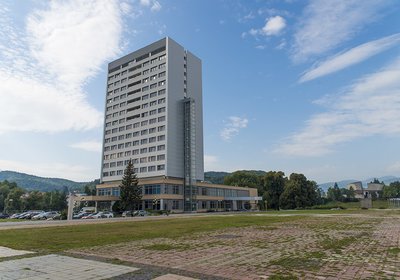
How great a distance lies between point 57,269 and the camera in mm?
8930

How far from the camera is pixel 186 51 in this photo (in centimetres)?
11012

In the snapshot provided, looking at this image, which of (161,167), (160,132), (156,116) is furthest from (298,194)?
(156,116)

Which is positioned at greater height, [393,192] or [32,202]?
[393,192]

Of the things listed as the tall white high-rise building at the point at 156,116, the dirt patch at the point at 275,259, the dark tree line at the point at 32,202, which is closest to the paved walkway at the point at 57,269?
the dirt patch at the point at 275,259

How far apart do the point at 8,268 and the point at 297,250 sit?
9884 mm

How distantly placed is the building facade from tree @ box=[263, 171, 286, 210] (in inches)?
278

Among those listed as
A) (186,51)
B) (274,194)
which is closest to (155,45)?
(186,51)

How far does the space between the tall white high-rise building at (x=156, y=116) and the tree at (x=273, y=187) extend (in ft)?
88.3

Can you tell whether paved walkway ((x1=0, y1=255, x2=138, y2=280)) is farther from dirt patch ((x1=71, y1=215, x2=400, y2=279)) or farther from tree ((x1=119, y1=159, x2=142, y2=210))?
tree ((x1=119, y1=159, x2=142, y2=210))

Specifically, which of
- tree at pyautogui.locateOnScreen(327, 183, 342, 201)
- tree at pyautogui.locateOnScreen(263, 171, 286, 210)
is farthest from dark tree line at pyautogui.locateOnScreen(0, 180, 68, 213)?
tree at pyautogui.locateOnScreen(327, 183, 342, 201)

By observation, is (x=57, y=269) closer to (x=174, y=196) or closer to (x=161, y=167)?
(x=174, y=196)

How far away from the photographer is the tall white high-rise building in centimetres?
9794

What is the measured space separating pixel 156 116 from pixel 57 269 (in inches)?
3670

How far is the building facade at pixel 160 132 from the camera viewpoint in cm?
9544
